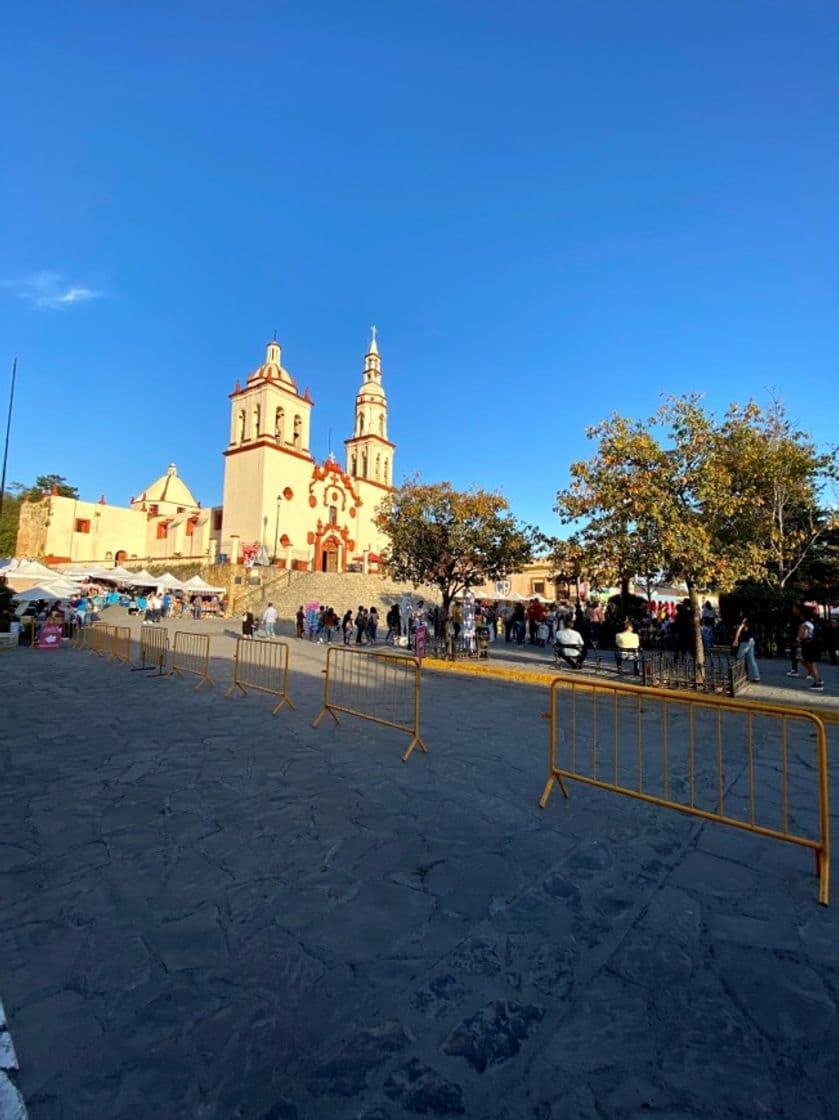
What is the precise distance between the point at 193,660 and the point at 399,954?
1328 centimetres

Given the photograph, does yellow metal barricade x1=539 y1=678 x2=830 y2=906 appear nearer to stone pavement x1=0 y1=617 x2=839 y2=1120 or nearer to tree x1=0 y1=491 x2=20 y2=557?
stone pavement x1=0 y1=617 x2=839 y2=1120

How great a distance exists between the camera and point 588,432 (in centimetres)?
1220

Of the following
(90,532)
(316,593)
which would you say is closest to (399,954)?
(316,593)


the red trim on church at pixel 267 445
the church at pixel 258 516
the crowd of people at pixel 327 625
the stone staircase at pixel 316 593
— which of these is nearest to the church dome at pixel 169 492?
the church at pixel 258 516

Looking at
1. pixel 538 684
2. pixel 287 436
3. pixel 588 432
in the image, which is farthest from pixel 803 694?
pixel 287 436

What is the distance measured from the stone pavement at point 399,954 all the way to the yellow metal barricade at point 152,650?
279 inches

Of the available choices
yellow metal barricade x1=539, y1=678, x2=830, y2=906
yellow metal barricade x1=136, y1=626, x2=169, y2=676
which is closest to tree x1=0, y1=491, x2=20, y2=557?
yellow metal barricade x1=136, y1=626, x2=169, y2=676

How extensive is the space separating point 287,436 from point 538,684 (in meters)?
43.7

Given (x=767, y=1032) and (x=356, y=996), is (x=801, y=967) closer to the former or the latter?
(x=767, y=1032)

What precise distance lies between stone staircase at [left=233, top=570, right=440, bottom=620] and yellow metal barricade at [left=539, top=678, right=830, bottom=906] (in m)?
29.0

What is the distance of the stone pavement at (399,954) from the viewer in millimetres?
1945

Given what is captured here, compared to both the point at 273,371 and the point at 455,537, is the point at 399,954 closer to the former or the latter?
the point at 455,537

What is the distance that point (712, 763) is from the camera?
5988 mm

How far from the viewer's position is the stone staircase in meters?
36.5
